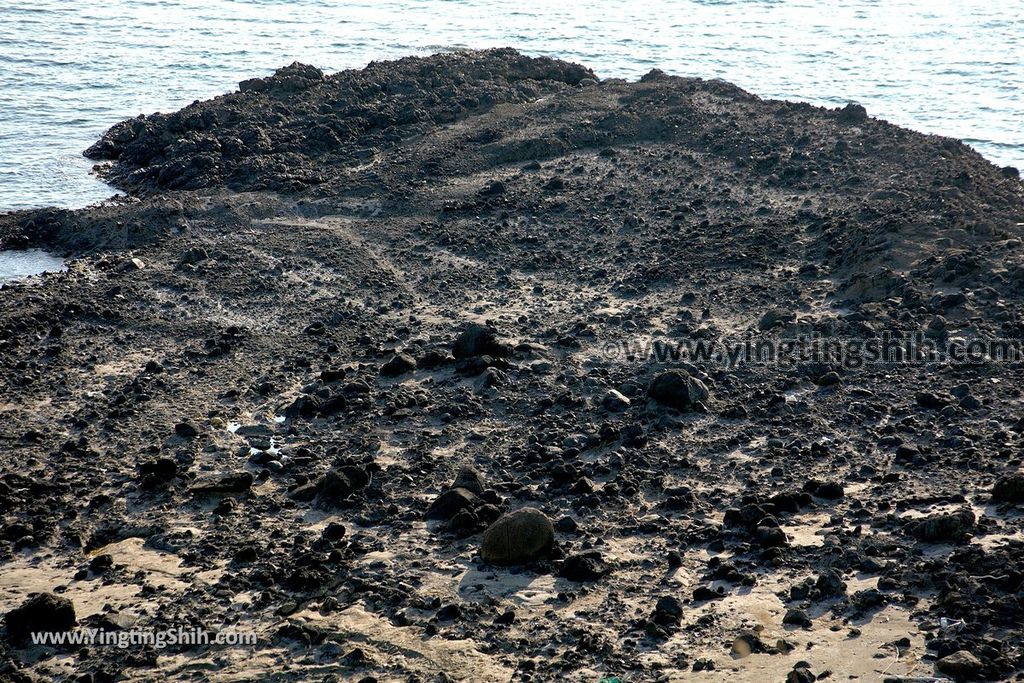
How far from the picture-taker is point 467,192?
15930mm

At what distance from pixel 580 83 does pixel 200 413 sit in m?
11.3

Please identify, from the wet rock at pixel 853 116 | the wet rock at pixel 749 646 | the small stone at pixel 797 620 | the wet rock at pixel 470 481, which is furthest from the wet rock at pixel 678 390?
the wet rock at pixel 853 116

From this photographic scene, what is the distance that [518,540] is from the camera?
841 centimetres

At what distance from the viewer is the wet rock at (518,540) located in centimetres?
840

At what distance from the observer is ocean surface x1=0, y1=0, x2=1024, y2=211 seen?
22.1 metres

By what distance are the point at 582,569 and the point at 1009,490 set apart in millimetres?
3181

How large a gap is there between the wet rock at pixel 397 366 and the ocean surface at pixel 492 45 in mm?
8100

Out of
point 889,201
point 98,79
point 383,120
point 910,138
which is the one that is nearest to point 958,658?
point 889,201

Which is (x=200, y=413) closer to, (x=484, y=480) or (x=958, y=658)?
(x=484, y=480)

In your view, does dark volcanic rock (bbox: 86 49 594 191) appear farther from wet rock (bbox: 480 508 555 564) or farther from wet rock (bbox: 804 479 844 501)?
wet rock (bbox: 804 479 844 501)

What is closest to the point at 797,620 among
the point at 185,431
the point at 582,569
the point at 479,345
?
the point at 582,569

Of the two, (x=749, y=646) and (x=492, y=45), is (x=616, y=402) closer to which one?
(x=749, y=646)

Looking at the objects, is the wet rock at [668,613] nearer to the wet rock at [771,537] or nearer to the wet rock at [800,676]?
the wet rock at [800,676]

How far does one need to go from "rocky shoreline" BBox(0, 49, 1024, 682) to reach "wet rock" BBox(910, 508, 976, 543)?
26mm
